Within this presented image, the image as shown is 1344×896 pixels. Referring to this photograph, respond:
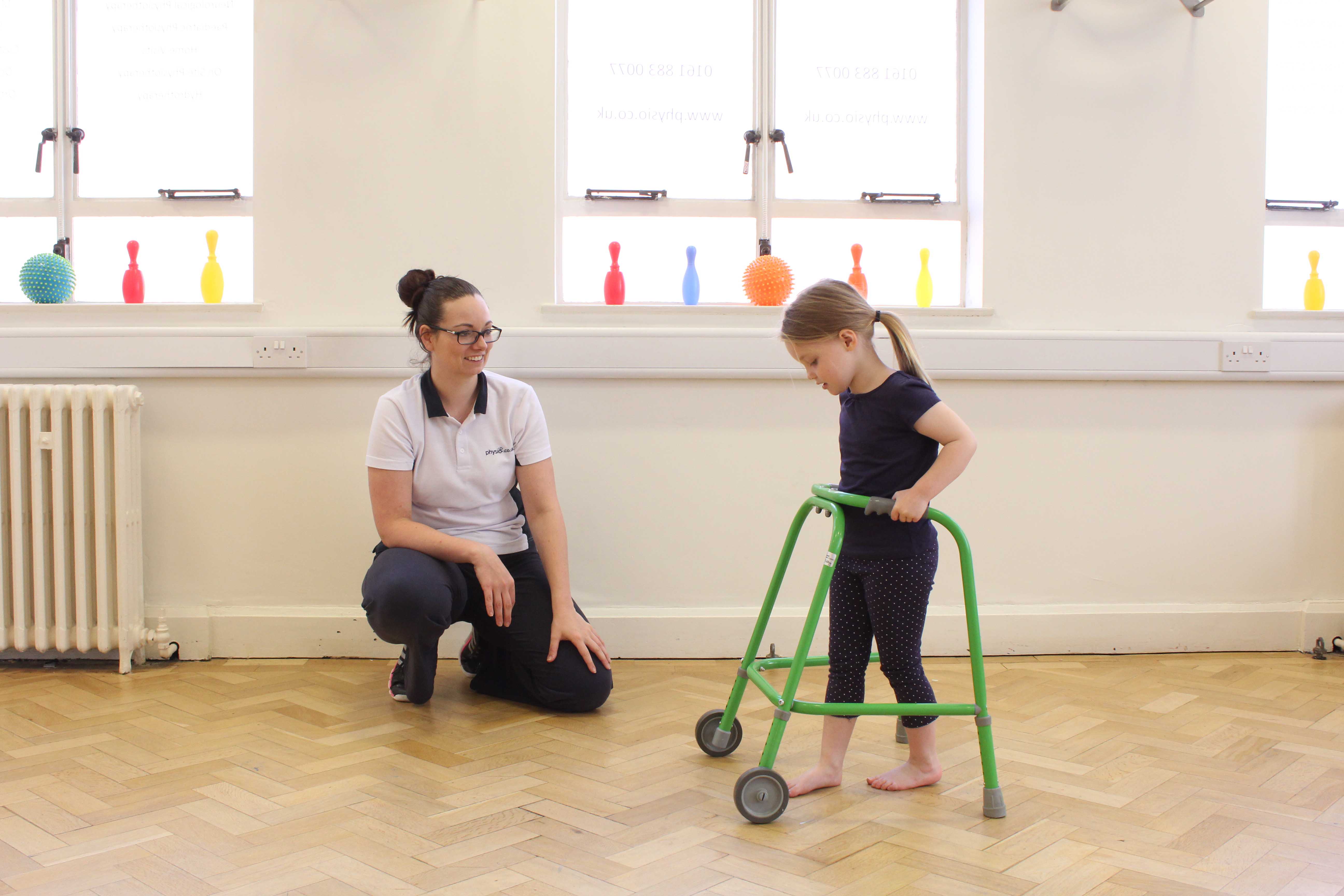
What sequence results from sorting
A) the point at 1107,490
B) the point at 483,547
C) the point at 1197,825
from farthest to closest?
the point at 1107,490 < the point at 483,547 < the point at 1197,825

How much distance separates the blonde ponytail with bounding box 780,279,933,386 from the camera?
1.57 meters

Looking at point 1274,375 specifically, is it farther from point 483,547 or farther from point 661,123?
point 483,547

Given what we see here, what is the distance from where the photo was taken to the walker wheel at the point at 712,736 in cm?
182

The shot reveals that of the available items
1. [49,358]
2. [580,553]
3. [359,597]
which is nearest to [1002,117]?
[580,553]

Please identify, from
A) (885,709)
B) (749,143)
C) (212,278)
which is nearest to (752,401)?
(749,143)

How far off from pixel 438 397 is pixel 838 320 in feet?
3.22

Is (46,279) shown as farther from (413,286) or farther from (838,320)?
(838,320)

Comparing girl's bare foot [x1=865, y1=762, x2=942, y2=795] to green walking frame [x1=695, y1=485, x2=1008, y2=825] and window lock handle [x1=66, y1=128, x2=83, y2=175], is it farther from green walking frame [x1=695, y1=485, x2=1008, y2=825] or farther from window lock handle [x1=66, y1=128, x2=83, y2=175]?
window lock handle [x1=66, y1=128, x2=83, y2=175]

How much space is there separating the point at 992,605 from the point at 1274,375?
1010mm

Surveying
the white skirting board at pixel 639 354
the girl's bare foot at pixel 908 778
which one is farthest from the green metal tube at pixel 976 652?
the white skirting board at pixel 639 354

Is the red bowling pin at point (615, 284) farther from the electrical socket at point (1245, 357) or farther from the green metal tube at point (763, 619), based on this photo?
the electrical socket at point (1245, 357)

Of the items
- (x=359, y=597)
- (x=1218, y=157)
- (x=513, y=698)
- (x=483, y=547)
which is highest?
(x=1218, y=157)

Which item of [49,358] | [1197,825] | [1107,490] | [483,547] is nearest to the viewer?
[1197,825]

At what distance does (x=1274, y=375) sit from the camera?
103 inches
